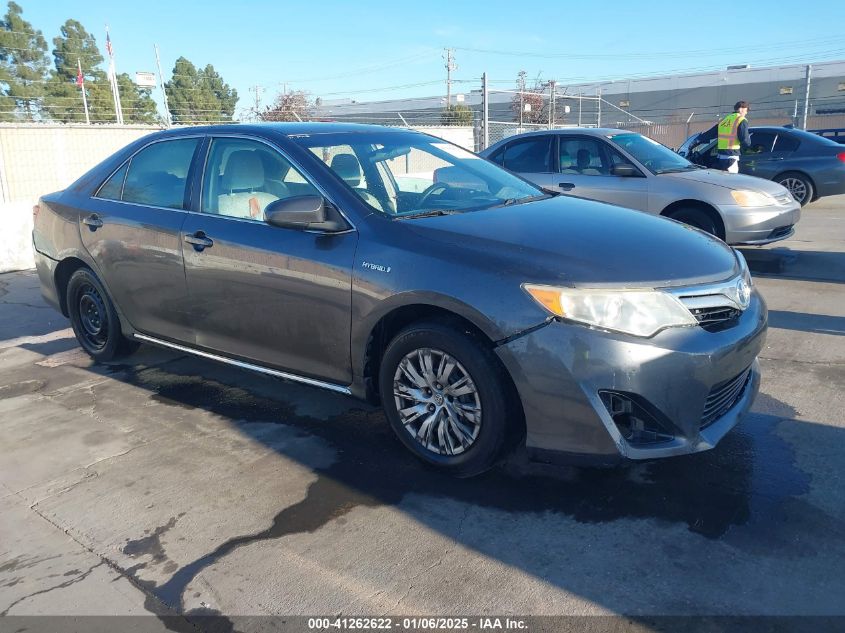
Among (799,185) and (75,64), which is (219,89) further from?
(799,185)

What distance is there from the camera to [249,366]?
4.11 metres

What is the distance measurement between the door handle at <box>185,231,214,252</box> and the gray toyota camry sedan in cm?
1

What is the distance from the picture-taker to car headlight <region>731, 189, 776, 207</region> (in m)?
7.52

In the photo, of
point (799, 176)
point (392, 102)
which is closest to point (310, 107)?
point (392, 102)

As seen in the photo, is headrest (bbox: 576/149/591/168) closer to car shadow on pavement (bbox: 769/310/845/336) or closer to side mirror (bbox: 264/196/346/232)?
car shadow on pavement (bbox: 769/310/845/336)

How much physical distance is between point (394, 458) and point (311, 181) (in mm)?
1521

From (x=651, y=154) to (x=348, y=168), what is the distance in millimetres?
5284

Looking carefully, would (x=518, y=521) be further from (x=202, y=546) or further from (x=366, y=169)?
(x=366, y=169)

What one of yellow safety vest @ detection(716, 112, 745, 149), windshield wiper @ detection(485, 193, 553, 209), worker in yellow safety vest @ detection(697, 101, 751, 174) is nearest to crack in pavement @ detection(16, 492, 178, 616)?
windshield wiper @ detection(485, 193, 553, 209)

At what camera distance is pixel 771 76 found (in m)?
44.2

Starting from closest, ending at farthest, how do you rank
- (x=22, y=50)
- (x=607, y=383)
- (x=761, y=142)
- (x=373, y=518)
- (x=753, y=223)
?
(x=607, y=383) → (x=373, y=518) → (x=753, y=223) → (x=761, y=142) → (x=22, y=50)

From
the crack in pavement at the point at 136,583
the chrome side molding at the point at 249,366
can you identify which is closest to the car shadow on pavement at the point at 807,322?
the chrome side molding at the point at 249,366

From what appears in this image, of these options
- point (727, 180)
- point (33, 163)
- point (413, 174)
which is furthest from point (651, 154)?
point (33, 163)

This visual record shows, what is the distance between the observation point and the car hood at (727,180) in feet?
25.1
